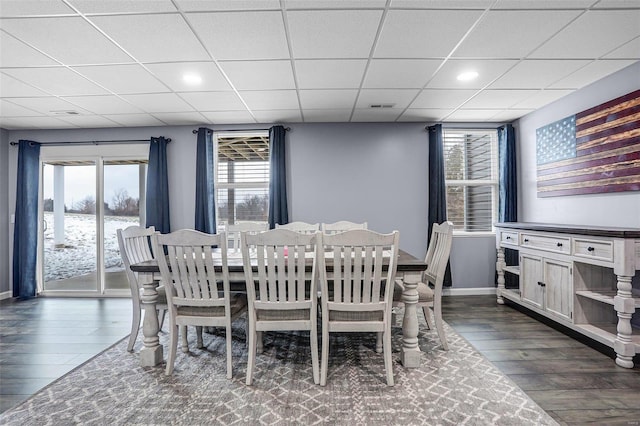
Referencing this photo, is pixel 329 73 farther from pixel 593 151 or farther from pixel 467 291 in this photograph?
pixel 467 291

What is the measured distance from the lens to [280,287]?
2107 millimetres

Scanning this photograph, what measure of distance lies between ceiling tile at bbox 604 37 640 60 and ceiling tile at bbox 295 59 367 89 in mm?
2012

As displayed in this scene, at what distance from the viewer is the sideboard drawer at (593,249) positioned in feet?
8.06

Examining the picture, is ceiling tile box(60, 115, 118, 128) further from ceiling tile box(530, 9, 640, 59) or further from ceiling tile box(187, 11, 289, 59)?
ceiling tile box(530, 9, 640, 59)

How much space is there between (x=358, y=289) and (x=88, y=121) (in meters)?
4.43

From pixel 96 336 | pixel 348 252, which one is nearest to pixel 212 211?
pixel 96 336

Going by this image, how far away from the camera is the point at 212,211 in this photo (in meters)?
4.50

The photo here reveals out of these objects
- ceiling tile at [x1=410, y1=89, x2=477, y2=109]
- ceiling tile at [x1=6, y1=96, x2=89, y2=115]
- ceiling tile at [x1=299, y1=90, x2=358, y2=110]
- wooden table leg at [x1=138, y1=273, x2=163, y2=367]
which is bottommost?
wooden table leg at [x1=138, y1=273, x2=163, y2=367]

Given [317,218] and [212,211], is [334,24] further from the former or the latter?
[212,211]

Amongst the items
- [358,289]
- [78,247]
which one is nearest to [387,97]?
[358,289]

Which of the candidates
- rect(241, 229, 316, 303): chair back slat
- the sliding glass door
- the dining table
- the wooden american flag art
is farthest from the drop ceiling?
the dining table

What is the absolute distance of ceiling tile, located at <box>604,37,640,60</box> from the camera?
242 cm

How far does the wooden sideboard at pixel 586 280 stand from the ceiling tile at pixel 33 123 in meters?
6.07

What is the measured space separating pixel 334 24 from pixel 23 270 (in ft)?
17.5
